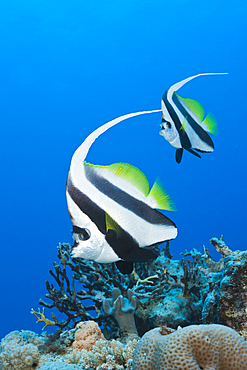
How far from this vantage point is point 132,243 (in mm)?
793

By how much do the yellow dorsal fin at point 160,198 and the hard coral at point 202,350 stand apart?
986mm

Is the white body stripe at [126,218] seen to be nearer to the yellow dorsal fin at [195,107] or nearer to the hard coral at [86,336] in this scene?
the yellow dorsal fin at [195,107]

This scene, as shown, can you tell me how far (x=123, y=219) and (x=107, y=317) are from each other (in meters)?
2.57

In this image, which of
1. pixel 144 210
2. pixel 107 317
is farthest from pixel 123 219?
pixel 107 317

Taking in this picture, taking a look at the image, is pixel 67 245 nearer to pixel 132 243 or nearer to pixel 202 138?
pixel 202 138

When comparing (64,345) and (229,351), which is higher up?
(64,345)

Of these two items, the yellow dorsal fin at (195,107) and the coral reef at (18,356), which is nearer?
the yellow dorsal fin at (195,107)

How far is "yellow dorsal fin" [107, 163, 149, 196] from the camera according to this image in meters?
0.86

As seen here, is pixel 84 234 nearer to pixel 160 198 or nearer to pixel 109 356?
pixel 160 198

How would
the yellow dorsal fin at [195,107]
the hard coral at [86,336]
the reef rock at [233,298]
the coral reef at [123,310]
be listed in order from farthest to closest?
1. the coral reef at [123,310]
2. the hard coral at [86,336]
3. the reef rock at [233,298]
4. the yellow dorsal fin at [195,107]

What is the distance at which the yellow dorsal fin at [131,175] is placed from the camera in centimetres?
86

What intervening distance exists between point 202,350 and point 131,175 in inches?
45.2

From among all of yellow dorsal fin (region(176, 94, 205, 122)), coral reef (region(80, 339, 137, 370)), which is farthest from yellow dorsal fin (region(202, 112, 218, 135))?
coral reef (region(80, 339, 137, 370))

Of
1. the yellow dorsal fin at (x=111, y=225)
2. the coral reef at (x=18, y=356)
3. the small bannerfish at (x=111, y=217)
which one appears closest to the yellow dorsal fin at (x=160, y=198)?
the small bannerfish at (x=111, y=217)
